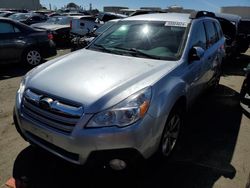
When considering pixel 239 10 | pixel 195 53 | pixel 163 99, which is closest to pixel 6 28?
pixel 195 53

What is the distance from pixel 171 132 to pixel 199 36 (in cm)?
179

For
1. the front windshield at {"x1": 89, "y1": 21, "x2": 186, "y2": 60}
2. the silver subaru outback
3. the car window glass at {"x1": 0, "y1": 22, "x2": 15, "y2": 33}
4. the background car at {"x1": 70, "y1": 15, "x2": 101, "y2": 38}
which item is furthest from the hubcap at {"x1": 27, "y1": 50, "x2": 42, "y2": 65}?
the silver subaru outback

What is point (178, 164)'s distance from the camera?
3543 millimetres

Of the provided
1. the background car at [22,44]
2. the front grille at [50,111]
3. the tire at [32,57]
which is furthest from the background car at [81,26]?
the front grille at [50,111]

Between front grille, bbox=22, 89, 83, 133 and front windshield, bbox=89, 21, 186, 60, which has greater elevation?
front windshield, bbox=89, 21, 186, 60

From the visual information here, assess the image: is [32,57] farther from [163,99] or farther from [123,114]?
[123,114]

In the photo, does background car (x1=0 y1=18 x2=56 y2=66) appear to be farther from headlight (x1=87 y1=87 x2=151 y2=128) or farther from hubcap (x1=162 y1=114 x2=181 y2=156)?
headlight (x1=87 y1=87 x2=151 y2=128)

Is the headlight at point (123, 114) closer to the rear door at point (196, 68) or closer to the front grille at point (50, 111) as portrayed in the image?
the front grille at point (50, 111)

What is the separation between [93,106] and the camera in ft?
8.84

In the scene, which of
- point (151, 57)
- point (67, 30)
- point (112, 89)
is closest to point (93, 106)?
point (112, 89)

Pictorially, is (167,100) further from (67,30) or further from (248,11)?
Result: (248,11)

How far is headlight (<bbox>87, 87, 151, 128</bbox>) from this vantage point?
2658mm

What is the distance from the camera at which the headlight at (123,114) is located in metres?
2.66

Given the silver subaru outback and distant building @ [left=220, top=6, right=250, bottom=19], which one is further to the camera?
distant building @ [left=220, top=6, right=250, bottom=19]
